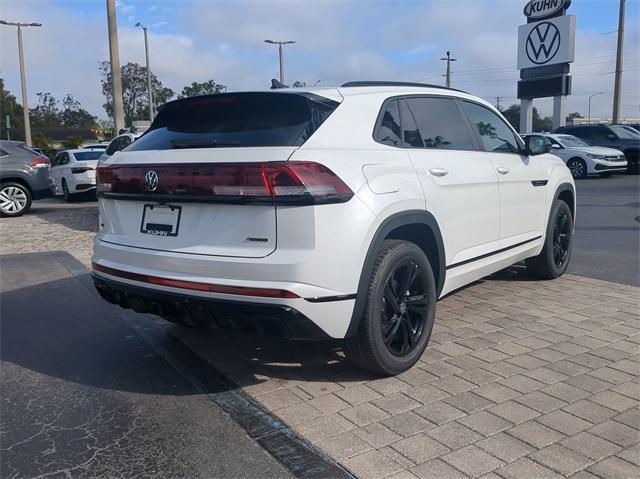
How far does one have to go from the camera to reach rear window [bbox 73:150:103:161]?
16.4m

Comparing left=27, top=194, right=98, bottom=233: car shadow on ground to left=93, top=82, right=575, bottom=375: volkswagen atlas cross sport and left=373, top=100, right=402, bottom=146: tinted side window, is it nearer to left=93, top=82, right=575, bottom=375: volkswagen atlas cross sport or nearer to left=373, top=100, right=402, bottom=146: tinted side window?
left=93, top=82, right=575, bottom=375: volkswagen atlas cross sport

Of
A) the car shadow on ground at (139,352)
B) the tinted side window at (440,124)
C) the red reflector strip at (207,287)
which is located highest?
the tinted side window at (440,124)

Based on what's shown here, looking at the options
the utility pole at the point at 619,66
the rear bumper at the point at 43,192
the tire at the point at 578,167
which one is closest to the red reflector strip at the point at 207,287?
the rear bumper at the point at 43,192

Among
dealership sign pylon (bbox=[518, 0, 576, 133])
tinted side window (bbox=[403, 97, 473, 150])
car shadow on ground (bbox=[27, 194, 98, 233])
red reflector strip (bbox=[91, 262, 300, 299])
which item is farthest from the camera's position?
dealership sign pylon (bbox=[518, 0, 576, 133])

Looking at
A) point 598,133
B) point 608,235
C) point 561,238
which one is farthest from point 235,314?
point 598,133

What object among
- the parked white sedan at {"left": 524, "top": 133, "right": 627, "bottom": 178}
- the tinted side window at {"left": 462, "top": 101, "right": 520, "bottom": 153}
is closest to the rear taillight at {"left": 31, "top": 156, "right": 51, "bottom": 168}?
the tinted side window at {"left": 462, "top": 101, "right": 520, "bottom": 153}

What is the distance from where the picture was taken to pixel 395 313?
3912mm

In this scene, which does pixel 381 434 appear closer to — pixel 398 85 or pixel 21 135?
pixel 398 85

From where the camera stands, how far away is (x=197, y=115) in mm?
3871

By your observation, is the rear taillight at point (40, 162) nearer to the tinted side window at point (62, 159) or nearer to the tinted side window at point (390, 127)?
the tinted side window at point (62, 159)

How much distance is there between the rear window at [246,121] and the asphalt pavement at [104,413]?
5.00ft

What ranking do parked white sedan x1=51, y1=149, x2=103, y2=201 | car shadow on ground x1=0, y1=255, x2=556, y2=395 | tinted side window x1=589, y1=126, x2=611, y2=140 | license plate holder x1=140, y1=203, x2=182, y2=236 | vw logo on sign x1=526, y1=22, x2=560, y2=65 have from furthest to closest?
vw logo on sign x1=526, y1=22, x2=560, y2=65 < tinted side window x1=589, y1=126, x2=611, y2=140 < parked white sedan x1=51, y1=149, x2=103, y2=201 < car shadow on ground x1=0, y1=255, x2=556, y2=395 < license plate holder x1=140, y1=203, x2=182, y2=236

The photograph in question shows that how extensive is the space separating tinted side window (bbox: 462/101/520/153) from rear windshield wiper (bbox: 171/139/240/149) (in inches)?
93.4

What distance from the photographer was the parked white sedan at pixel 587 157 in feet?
65.6
